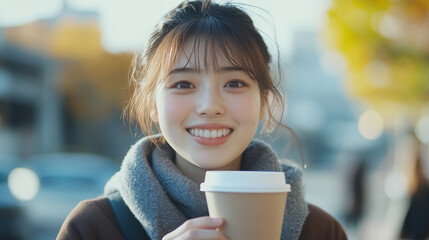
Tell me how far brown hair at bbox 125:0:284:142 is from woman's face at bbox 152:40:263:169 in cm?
3

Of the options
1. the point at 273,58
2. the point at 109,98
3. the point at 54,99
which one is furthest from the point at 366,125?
the point at 273,58

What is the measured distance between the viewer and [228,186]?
1.47m

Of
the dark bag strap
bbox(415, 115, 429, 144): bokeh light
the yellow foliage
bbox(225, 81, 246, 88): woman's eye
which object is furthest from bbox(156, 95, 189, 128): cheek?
A: bbox(415, 115, 429, 144): bokeh light

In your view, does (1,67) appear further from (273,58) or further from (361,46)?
(273,58)

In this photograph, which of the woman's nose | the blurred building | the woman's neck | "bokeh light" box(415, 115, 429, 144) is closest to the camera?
the woman's nose

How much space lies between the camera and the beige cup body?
148 centimetres

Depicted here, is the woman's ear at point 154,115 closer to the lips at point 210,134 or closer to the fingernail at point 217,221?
the lips at point 210,134

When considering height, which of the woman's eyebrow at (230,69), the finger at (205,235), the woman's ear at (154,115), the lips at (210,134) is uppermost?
the woman's eyebrow at (230,69)

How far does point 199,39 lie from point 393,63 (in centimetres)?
846

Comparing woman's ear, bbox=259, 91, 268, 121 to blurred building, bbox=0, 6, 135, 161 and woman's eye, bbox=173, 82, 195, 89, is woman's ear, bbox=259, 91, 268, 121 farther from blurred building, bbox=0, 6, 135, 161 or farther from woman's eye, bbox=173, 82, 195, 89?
blurred building, bbox=0, 6, 135, 161

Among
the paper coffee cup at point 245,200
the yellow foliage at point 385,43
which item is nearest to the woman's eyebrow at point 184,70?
the paper coffee cup at point 245,200

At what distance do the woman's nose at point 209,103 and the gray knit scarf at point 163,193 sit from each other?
0.25 m

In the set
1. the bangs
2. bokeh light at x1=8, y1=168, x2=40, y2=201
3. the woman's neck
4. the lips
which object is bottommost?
bokeh light at x1=8, y1=168, x2=40, y2=201

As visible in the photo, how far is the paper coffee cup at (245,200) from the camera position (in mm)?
1468
